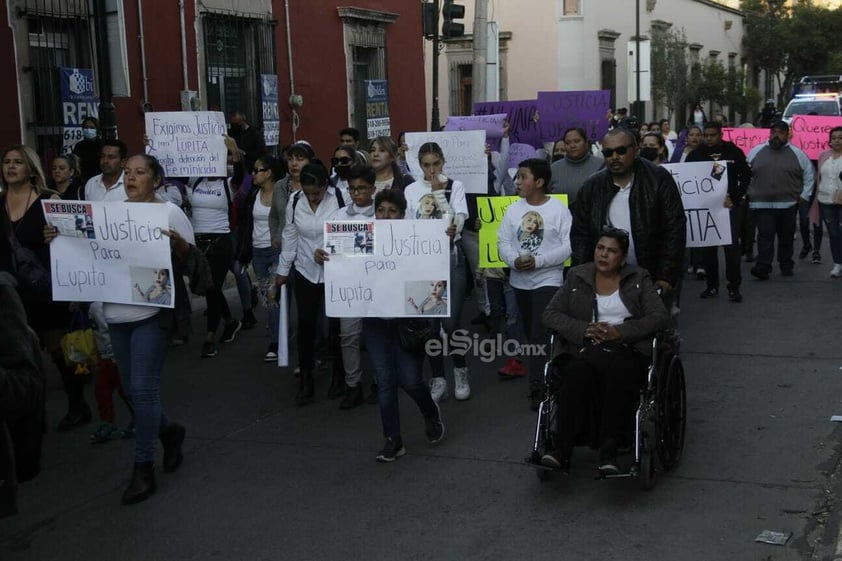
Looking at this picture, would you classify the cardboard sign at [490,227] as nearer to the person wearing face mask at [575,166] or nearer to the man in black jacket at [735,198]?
the person wearing face mask at [575,166]

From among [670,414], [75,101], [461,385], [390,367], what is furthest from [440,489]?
[75,101]

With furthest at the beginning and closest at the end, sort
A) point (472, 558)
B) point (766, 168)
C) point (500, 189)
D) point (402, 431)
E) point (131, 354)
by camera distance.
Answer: point (766, 168)
point (500, 189)
point (402, 431)
point (131, 354)
point (472, 558)

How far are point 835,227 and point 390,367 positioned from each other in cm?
838

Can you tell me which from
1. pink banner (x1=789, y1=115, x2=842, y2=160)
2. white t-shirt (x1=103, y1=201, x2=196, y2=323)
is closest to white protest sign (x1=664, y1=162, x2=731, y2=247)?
white t-shirt (x1=103, y1=201, x2=196, y2=323)

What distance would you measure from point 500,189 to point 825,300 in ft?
11.7

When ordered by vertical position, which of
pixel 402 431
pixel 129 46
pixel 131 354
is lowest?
pixel 402 431

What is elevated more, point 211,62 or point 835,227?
point 211,62

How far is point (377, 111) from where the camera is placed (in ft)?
49.4

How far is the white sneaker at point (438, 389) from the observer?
789 centimetres

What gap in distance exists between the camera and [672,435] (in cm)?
612

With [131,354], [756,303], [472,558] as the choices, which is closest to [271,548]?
[472,558]

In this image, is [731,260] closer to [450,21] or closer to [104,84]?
[104,84]

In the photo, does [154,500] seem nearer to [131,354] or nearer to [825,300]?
[131,354]

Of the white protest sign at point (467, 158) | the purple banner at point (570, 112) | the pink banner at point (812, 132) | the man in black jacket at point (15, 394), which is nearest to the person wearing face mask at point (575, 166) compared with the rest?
the white protest sign at point (467, 158)
